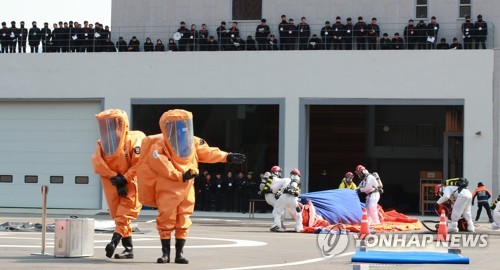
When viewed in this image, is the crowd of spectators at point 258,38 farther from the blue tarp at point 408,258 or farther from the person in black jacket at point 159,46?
the blue tarp at point 408,258

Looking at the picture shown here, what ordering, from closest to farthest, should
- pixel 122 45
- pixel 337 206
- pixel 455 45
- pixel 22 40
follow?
pixel 337 206, pixel 455 45, pixel 122 45, pixel 22 40

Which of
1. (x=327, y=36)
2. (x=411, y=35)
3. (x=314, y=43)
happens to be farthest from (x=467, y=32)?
(x=314, y=43)

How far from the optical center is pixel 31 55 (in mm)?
37344

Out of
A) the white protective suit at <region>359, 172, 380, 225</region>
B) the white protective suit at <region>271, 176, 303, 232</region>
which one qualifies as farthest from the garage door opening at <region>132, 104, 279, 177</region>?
the white protective suit at <region>271, 176, 303, 232</region>

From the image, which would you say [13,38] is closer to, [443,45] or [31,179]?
[31,179]

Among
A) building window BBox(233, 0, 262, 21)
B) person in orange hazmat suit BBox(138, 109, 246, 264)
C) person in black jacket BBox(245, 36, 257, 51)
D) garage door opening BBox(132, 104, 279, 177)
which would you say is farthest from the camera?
building window BBox(233, 0, 262, 21)

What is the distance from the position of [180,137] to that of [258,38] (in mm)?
20827

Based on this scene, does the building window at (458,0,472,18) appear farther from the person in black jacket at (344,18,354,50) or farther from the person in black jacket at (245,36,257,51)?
the person in black jacket at (245,36,257,51)

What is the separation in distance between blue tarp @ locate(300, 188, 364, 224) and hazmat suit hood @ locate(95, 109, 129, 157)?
11498 millimetres

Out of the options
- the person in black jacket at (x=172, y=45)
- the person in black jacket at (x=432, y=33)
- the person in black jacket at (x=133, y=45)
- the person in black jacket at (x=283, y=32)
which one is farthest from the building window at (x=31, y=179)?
the person in black jacket at (x=432, y=33)

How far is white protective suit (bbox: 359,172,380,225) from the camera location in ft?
92.5

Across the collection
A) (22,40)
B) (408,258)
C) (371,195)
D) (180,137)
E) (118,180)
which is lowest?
(408,258)

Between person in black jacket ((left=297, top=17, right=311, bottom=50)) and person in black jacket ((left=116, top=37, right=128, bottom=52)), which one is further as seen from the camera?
person in black jacket ((left=116, top=37, right=128, bottom=52))

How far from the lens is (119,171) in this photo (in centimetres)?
1659
